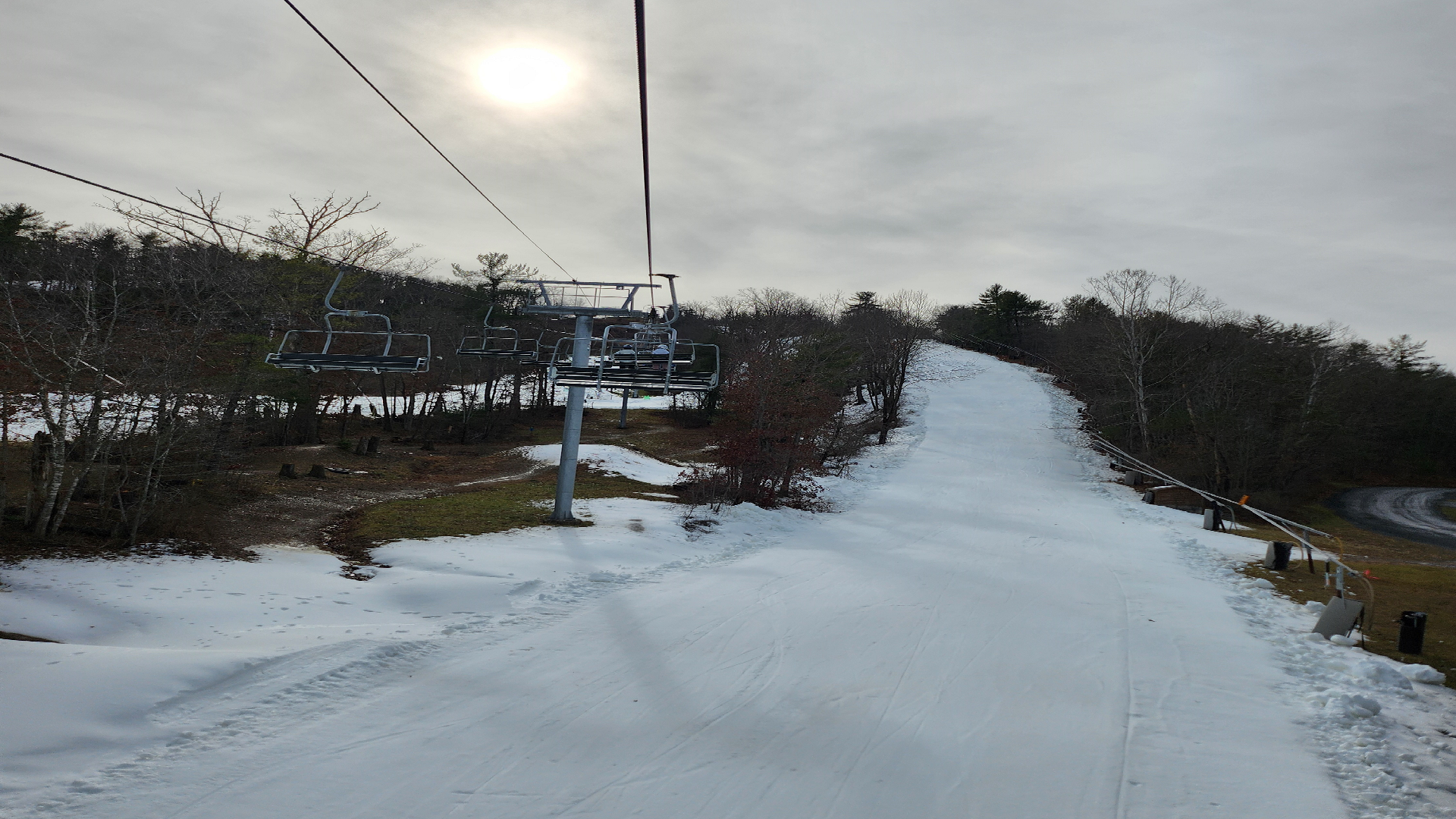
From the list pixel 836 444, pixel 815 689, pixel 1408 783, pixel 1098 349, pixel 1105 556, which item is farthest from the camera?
pixel 1098 349

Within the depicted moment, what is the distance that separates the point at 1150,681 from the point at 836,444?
2276cm

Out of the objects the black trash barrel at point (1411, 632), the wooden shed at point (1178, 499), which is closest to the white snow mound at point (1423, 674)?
the black trash barrel at point (1411, 632)

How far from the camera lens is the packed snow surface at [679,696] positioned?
495 cm

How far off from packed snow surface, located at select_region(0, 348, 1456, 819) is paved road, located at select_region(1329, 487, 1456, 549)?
17476 millimetres

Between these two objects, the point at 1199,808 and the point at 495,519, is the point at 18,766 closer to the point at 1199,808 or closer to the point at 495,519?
the point at 1199,808

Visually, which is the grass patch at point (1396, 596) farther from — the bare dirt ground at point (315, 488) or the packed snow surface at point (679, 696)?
the bare dirt ground at point (315, 488)

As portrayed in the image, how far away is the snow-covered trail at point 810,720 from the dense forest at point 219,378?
6.27 metres

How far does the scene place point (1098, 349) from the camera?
120ft

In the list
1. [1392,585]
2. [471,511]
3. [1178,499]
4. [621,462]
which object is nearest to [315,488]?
[471,511]

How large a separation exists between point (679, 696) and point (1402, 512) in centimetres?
3495

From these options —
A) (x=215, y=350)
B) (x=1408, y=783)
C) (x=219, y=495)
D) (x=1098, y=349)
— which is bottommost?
(x=219, y=495)

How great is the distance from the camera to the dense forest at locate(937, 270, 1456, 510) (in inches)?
1047

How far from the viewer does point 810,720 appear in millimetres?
6309

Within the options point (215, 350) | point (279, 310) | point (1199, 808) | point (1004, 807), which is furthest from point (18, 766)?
point (279, 310)
